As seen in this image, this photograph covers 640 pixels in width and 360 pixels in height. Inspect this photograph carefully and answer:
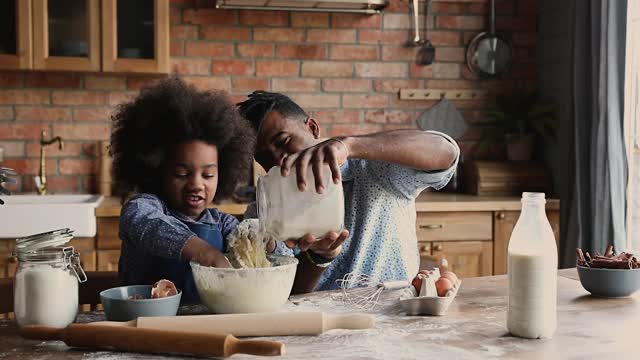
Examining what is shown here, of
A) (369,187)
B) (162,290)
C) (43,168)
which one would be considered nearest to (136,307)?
(162,290)

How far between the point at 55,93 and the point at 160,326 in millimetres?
2801

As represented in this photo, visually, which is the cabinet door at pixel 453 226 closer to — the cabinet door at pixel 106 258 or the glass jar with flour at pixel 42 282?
the cabinet door at pixel 106 258

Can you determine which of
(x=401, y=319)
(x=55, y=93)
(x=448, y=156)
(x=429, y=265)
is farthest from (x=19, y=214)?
(x=401, y=319)

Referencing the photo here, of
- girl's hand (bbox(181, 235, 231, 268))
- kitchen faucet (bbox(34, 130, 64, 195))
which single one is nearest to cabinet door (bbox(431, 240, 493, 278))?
kitchen faucet (bbox(34, 130, 64, 195))

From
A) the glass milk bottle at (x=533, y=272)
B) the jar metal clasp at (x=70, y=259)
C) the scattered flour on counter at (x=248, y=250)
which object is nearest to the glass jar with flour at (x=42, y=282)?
the jar metal clasp at (x=70, y=259)

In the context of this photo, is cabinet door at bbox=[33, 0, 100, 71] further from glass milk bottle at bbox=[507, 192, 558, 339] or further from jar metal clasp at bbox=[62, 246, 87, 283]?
glass milk bottle at bbox=[507, 192, 558, 339]

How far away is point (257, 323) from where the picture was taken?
1.26m

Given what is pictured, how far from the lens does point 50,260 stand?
127 cm

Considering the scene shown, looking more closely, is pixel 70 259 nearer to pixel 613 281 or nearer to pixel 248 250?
pixel 248 250

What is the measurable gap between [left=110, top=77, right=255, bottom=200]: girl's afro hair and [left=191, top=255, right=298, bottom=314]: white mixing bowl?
0.52 m

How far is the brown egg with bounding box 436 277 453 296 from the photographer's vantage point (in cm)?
145

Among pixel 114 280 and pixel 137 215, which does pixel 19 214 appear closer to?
pixel 114 280

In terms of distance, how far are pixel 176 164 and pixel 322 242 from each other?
1.62ft

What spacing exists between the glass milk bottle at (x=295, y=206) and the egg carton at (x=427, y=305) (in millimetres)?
207
